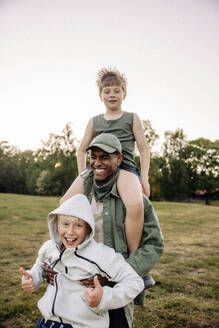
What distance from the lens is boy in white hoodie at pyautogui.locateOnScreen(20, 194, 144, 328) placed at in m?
1.92

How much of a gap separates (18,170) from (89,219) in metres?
48.2

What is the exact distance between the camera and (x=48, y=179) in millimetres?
41375

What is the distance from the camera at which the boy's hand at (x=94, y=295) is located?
6.01ft

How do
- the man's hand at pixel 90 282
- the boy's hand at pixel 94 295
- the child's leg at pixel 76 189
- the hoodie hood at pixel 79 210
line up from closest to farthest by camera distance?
1. the boy's hand at pixel 94 295
2. the man's hand at pixel 90 282
3. the hoodie hood at pixel 79 210
4. the child's leg at pixel 76 189

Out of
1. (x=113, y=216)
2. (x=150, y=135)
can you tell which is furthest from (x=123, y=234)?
(x=150, y=135)

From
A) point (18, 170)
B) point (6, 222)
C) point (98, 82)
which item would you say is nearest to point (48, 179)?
point (18, 170)

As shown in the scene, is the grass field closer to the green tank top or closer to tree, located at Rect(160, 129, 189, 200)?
the green tank top

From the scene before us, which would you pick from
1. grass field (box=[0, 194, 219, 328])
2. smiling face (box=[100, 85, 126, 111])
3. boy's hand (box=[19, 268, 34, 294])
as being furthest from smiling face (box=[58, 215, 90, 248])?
grass field (box=[0, 194, 219, 328])

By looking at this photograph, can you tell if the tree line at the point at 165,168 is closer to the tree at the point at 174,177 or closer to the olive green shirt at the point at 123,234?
the tree at the point at 174,177

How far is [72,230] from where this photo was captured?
214cm

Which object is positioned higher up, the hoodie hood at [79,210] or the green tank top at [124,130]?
the green tank top at [124,130]

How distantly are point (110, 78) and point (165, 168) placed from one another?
37.4 metres

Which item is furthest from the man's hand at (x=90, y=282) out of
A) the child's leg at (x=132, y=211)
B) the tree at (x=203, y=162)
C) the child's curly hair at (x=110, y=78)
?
the tree at (x=203, y=162)

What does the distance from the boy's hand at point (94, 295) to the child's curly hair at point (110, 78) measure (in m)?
2.01
